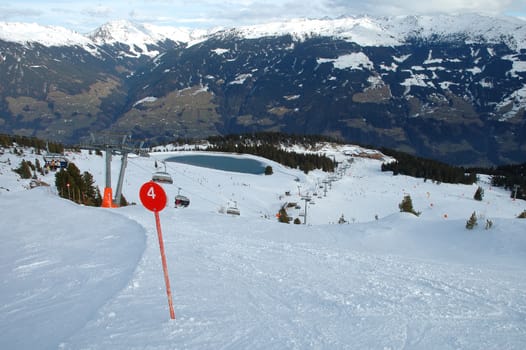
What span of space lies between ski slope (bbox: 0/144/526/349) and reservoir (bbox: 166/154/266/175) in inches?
3569

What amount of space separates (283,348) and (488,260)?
1178 centimetres

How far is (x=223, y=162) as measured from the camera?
5084 inches

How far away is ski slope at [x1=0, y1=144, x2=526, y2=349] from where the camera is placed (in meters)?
6.90

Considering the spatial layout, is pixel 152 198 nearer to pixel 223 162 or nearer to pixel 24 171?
pixel 24 171

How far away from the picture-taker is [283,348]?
6.46 m

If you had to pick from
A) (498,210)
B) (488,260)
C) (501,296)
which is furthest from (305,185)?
(501,296)

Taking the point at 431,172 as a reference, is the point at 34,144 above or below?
→ above

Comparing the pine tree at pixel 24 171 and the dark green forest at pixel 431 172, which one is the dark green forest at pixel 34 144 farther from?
the dark green forest at pixel 431 172

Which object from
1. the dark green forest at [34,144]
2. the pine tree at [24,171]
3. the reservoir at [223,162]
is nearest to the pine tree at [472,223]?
the pine tree at [24,171]

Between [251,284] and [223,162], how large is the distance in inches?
4731

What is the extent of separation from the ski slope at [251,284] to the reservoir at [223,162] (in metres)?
90.6

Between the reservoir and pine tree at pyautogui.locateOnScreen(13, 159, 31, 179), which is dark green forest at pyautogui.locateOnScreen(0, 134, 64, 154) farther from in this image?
the reservoir

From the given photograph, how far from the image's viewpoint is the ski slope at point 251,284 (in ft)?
22.6

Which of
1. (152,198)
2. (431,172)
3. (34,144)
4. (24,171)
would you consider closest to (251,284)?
(152,198)
